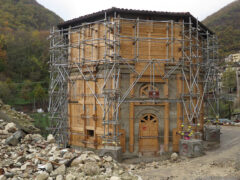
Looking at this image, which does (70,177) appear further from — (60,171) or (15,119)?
(15,119)

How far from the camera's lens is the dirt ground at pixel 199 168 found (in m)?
10.6

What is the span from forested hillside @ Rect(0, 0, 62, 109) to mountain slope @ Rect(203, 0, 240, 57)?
52811mm

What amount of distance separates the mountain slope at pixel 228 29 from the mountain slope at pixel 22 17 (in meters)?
58.1

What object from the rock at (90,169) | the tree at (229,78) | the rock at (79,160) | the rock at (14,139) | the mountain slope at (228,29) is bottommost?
the rock at (90,169)

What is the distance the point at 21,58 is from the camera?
54281mm

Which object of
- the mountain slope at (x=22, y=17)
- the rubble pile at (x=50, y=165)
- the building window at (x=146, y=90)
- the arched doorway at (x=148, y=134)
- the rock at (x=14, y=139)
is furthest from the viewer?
the mountain slope at (x=22, y=17)

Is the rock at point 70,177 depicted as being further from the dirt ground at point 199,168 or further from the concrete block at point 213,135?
the concrete block at point 213,135

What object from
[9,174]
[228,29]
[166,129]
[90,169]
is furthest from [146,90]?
[228,29]

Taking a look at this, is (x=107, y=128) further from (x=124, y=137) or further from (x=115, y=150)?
(x=115, y=150)

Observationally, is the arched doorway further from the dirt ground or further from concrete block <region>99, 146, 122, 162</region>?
concrete block <region>99, 146, 122, 162</region>

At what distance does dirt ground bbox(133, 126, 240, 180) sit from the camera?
10.6 metres

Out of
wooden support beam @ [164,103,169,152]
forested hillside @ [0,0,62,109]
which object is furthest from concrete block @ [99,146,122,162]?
forested hillside @ [0,0,62,109]

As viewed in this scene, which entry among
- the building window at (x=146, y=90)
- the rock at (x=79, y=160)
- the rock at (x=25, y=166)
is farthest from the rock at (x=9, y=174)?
the building window at (x=146, y=90)

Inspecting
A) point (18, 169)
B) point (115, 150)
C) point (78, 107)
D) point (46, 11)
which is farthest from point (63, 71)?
point (46, 11)
